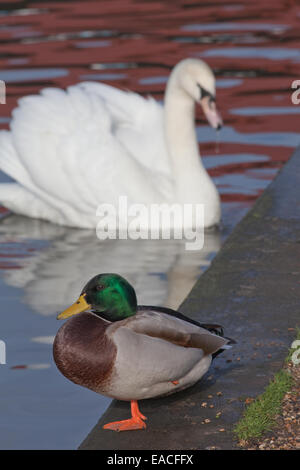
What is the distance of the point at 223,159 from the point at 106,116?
Result: 1.90 m

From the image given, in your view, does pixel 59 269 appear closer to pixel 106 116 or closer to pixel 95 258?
pixel 95 258

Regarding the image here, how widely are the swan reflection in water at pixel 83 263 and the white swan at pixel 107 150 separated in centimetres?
28

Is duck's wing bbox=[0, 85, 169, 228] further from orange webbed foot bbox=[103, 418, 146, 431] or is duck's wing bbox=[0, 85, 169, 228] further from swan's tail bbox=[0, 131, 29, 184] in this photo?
orange webbed foot bbox=[103, 418, 146, 431]

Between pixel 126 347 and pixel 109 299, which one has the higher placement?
pixel 109 299

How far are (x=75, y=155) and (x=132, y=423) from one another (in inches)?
190

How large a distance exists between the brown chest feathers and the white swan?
4.39 metres

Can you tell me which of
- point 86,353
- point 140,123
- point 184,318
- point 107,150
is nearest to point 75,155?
point 107,150

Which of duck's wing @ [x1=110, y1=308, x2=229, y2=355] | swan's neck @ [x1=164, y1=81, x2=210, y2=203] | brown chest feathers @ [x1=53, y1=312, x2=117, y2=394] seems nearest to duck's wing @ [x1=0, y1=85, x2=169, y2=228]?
swan's neck @ [x1=164, y1=81, x2=210, y2=203]

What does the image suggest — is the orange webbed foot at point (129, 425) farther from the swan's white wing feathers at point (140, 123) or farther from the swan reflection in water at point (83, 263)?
the swan's white wing feathers at point (140, 123)

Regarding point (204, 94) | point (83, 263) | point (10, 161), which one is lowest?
point (83, 263)

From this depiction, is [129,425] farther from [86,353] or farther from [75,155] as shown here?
[75,155]

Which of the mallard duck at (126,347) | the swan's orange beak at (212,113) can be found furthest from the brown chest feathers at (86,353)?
the swan's orange beak at (212,113)

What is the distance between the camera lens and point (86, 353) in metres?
4.39

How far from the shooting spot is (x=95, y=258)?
838 cm
